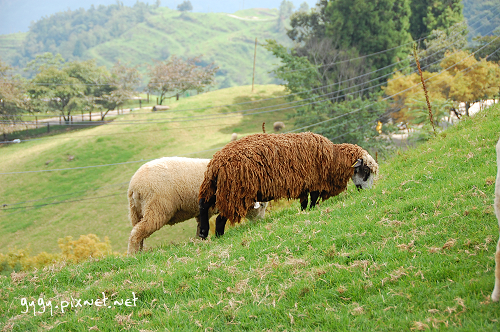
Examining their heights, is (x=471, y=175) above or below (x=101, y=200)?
above

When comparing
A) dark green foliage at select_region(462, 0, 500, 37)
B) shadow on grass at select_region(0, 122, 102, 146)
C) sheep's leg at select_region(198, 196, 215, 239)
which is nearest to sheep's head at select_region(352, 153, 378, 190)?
sheep's leg at select_region(198, 196, 215, 239)

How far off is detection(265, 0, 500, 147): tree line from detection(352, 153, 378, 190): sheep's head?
1056 inches

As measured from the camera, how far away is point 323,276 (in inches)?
181

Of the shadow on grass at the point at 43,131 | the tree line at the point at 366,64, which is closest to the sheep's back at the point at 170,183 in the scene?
the tree line at the point at 366,64

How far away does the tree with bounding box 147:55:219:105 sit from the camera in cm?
6803

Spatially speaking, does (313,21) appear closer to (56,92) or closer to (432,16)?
(432,16)

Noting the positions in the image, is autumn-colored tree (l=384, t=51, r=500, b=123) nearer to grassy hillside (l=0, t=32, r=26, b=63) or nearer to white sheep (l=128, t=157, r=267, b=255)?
white sheep (l=128, t=157, r=267, b=255)

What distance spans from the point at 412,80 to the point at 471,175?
3556cm

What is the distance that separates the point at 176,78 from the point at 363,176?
6485 centimetres

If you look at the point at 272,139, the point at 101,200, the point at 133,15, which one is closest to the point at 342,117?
the point at 101,200

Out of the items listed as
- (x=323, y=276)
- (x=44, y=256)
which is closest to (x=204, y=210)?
(x=323, y=276)

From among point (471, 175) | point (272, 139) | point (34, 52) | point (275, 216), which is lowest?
point (275, 216)

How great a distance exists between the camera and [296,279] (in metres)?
4.67

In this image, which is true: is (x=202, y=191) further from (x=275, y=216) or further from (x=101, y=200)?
(x=101, y=200)
